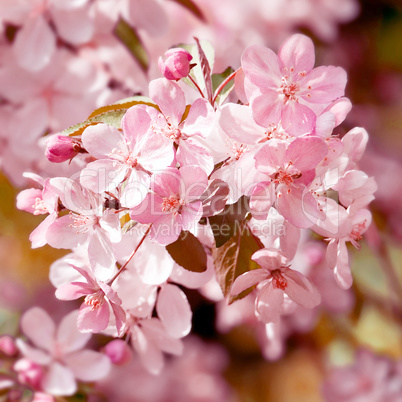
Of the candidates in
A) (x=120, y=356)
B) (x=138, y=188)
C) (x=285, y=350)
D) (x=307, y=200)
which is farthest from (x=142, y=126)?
(x=285, y=350)

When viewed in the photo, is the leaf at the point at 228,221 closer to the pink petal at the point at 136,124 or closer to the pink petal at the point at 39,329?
the pink petal at the point at 136,124

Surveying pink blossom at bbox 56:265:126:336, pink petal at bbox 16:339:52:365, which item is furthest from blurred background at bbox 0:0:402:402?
pink blossom at bbox 56:265:126:336

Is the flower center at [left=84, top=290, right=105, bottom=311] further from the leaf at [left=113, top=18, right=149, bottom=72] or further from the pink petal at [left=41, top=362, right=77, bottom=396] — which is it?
the leaf at [left=113, top=18, right=149, bottom=72]

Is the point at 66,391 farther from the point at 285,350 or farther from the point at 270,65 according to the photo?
the point at 285,350

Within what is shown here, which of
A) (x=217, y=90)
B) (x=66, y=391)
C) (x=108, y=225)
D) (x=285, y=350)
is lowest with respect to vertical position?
(x=285, y=350)

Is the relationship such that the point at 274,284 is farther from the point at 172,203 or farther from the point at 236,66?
the point at 236,66

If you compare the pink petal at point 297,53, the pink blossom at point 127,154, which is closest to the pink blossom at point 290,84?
the pink petal at point 297,53
